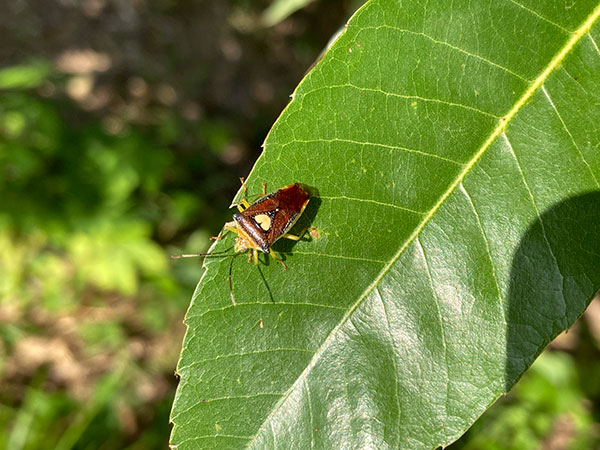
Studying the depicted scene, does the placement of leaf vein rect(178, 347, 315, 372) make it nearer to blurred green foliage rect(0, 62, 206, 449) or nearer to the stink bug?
the stink bug

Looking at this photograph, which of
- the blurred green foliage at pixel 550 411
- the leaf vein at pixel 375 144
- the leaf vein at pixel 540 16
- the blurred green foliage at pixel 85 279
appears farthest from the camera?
the blurred green foliage at pixel 85 279

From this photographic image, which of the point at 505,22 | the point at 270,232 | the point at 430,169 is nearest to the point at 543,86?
the point at 505,22

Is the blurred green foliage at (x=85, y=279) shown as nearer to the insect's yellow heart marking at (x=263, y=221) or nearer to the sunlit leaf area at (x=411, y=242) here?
the insect's yellow heart marking at (x=263, y=221)

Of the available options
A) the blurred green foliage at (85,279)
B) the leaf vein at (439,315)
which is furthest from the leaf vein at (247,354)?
the blurred green foliage at (85,279)

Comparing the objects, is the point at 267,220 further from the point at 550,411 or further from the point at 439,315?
the point at 550,411

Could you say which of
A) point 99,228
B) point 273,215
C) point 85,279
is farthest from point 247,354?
point 85,279

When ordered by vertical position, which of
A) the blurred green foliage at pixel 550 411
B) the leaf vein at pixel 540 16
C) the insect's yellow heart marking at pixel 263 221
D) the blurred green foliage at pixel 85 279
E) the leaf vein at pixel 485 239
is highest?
the leaf vein at pixel 540 16

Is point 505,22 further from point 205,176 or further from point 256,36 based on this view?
point 256,36

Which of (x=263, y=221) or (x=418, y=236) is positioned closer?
(x=418, y=236)
